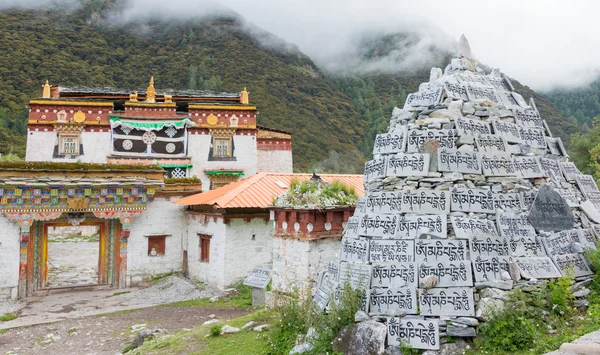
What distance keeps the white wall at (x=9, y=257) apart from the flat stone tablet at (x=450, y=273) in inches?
540

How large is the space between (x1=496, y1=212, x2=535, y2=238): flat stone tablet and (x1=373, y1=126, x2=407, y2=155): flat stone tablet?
1.53 m

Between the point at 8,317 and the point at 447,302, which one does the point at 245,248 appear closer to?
the point at 8,317

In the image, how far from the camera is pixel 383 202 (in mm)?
6305

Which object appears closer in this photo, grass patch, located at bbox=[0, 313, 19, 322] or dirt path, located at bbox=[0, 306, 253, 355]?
dirt path, located at bbox=[0, 306, 253, 355]

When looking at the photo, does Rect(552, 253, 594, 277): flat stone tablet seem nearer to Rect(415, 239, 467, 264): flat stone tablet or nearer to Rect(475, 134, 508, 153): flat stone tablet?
Rect(415, 239, 467, 264): flat stone tablet

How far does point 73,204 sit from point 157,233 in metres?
3.02

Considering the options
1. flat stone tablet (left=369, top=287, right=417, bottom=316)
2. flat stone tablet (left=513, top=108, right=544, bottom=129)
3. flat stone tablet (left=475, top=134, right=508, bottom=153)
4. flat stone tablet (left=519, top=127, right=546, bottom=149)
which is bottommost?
flat stone tablet (left=369, top=287, right=417, bottom=316)

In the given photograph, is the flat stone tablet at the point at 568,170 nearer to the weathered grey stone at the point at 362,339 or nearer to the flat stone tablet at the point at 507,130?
the flat stone tablet at the point at 507,130

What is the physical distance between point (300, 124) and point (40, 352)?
39.9 meters

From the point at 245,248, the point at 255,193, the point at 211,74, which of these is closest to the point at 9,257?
the point at 245,248

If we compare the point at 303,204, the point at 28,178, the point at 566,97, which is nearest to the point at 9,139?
the point at 28,178

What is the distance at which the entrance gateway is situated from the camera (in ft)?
47.6

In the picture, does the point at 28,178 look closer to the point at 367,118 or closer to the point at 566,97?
the point at 367,118

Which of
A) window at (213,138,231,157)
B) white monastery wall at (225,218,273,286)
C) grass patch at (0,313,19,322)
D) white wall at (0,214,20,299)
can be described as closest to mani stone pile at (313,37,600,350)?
white monastery wall at (225,218,273,286)
